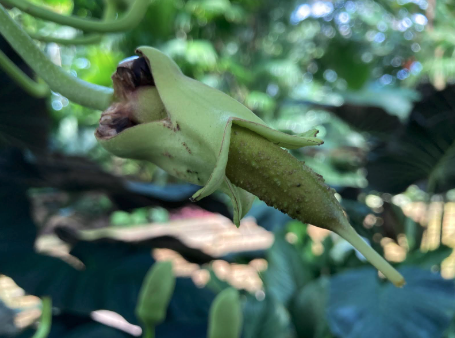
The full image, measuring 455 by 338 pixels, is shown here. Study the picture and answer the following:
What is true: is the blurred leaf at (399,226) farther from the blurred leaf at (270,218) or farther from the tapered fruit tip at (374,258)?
the tapered fruit tip at (374,258)

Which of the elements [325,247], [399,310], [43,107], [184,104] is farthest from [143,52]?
[325,247]

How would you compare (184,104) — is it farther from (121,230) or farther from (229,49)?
(229,49)

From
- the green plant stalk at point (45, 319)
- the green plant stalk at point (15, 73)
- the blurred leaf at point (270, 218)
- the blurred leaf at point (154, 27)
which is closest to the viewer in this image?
the green plant stalk at point (15, 73)

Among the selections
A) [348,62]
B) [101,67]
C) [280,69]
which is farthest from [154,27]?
[348,62]

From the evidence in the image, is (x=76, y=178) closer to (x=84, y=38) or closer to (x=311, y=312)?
(x=84, y=38)

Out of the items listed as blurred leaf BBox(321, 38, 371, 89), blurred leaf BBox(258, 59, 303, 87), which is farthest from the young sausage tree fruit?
blurred leaf BBox(258, 59, 303, 87)

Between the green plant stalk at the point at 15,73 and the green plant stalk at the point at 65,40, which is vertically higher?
the green plant stalk at the point at 65,40

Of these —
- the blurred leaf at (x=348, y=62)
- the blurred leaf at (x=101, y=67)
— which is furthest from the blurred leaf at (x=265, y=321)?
the blurred leaf at (x=348, y=62)
